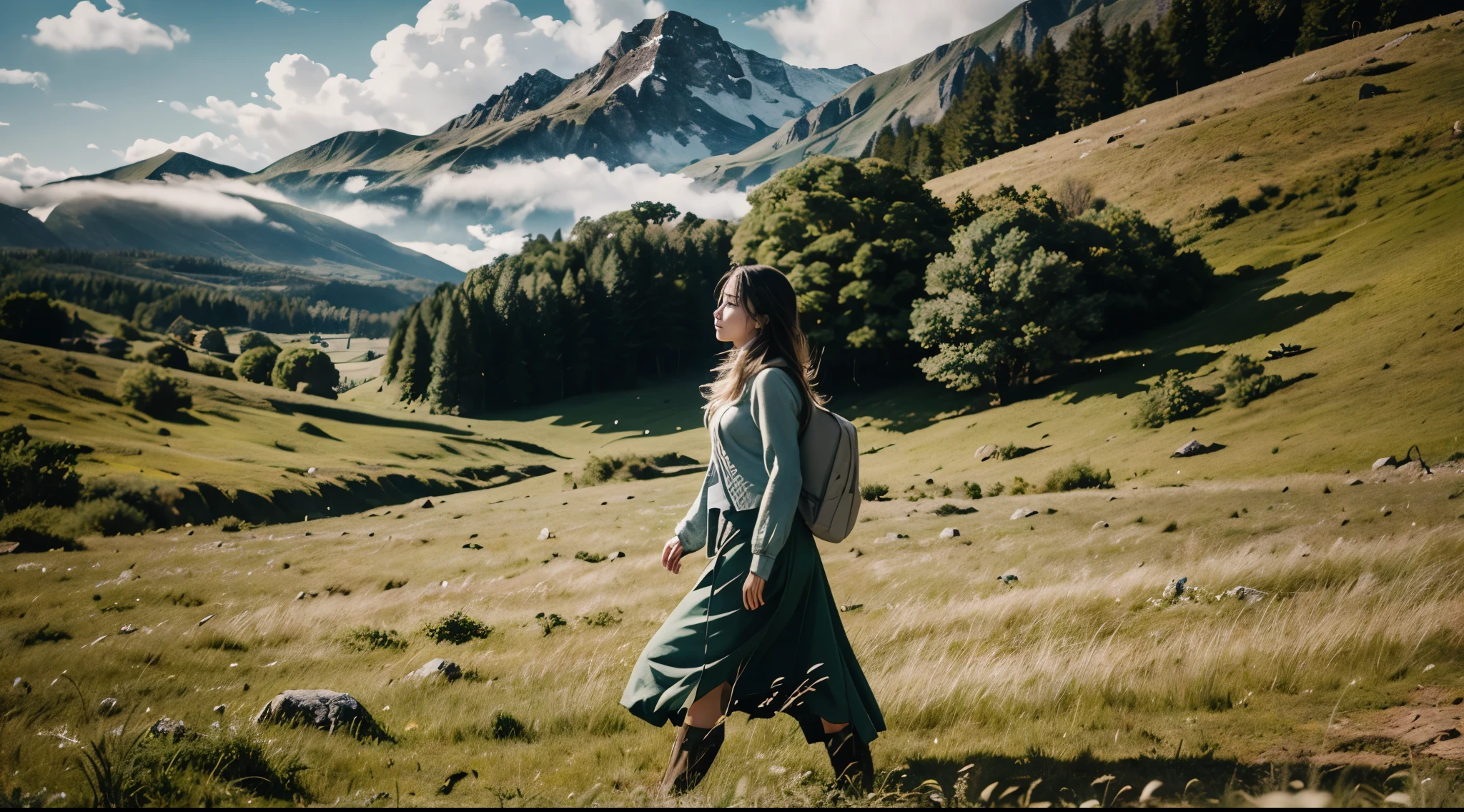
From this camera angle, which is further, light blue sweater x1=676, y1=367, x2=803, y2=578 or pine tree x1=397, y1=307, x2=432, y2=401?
pine tree x1=397, y1=307, x2=432, y2=401

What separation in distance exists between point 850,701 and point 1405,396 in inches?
1050

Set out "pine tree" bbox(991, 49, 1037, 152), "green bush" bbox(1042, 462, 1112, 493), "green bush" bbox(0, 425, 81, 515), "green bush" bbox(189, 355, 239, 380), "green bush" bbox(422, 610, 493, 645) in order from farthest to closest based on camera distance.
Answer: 1. "pine tree" bbox(991, 49, 1037, 152)
2. "green bush" bbox(189, 355, 239, 380)
3. "green bush" bbox(0, 425, 81, 515)
4. "green bush" bbox(1042, 462, 1112, 493)
5. "green bush" bbox(422, 610, 493, 645)

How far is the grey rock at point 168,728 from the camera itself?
4426mm

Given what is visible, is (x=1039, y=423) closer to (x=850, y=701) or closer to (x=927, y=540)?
(x=927, y=540)

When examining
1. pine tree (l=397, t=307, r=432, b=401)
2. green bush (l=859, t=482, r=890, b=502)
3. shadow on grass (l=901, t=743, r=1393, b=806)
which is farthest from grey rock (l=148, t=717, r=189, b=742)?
pine tree (l=397, t=307, r=432, b=401)

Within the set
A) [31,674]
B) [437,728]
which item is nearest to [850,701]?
[437,728]

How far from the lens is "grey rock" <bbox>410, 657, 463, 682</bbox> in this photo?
6852 millimetres

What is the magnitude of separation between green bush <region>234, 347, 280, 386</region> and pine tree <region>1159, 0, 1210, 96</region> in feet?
448

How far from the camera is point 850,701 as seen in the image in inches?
161

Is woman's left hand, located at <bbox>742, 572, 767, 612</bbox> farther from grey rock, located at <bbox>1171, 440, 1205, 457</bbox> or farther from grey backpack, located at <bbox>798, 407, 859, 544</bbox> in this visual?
grey rock, located at <bbox>1171, 440, 1205, 457</bbox>

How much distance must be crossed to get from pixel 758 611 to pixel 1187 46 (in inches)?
4984

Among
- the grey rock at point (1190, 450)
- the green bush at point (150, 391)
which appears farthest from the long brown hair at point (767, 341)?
the green bush at point (150, 391)

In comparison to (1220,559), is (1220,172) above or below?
above

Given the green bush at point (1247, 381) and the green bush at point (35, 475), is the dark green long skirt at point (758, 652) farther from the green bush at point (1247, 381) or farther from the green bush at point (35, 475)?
the green bush at point (1247, 381)
